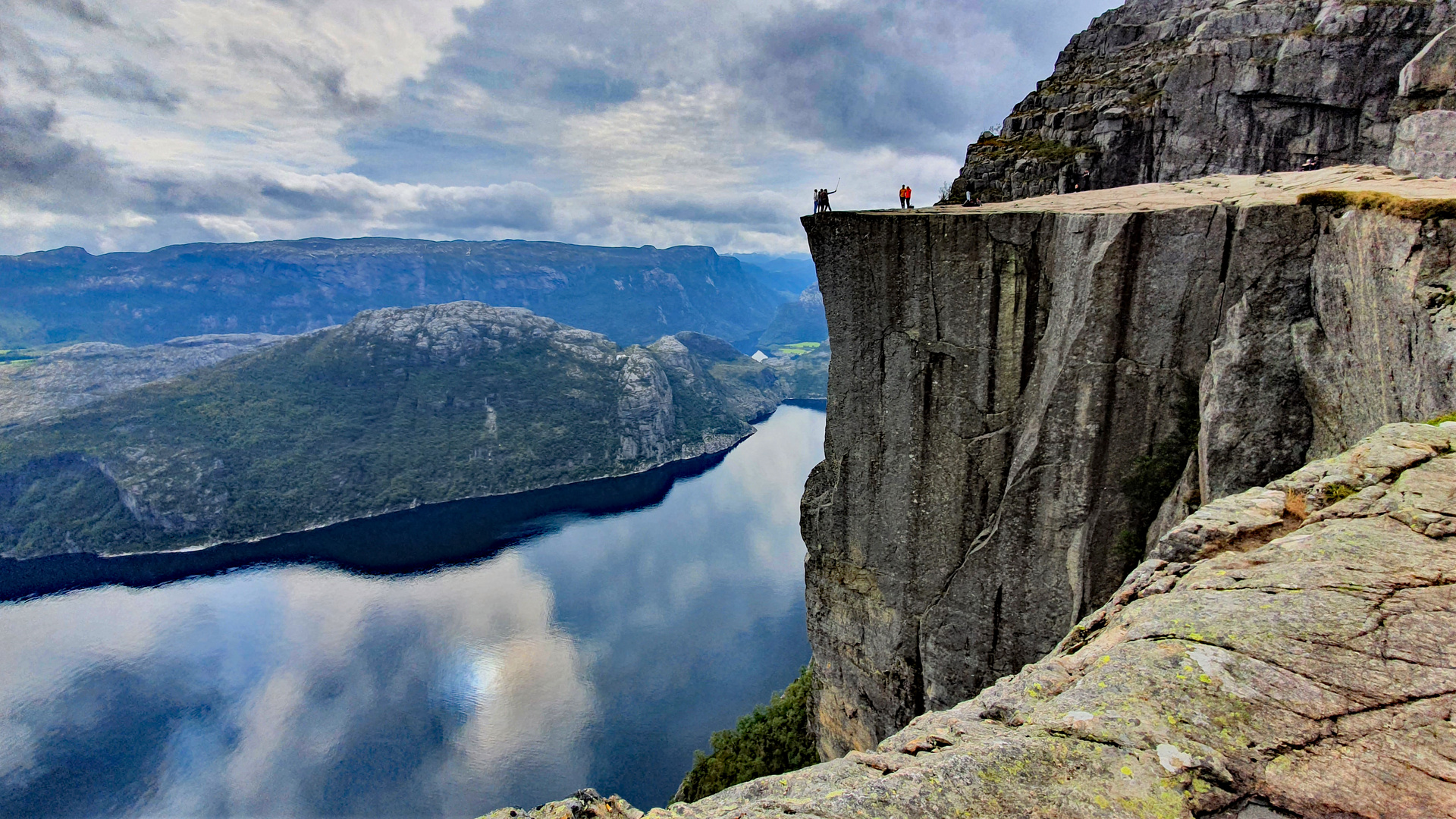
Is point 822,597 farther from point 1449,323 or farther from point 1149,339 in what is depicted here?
point 1449,323

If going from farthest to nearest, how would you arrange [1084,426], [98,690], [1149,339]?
[98,690] < [1084,426] < [1149,339]

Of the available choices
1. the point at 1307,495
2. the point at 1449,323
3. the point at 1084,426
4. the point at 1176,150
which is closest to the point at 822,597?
the point at 1084,426

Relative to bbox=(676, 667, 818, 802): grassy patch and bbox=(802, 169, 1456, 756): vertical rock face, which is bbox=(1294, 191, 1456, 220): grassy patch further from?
bbox=(676, 667, 818, 802): grassy patch

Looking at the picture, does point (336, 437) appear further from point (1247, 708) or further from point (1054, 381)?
point (1247, 708)

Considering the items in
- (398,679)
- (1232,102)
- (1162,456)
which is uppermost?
(1232,102)

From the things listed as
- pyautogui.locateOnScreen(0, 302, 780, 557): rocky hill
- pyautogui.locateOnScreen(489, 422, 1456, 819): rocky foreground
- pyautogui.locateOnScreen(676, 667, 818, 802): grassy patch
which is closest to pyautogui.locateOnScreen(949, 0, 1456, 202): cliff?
pyautogui.locateOnScreen(489, 422, 1456, 819): rocky foreground

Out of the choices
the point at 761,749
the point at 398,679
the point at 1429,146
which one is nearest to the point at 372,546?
the point at 398,679
